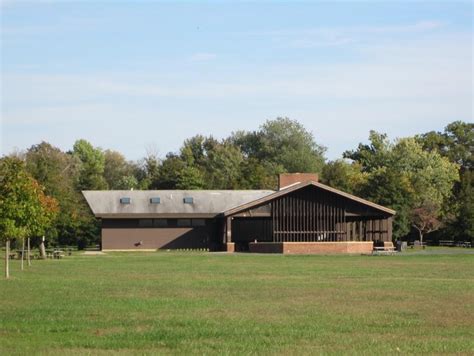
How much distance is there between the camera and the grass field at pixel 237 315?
53.6 ft

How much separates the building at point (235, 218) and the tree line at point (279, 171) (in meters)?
4.28

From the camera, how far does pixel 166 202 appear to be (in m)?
85.1

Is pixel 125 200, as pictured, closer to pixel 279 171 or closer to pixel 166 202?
pixel 166 202

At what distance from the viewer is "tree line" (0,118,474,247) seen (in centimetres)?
8119

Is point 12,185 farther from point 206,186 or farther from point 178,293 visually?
point 206,186

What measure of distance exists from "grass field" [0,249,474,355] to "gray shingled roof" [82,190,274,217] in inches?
1894

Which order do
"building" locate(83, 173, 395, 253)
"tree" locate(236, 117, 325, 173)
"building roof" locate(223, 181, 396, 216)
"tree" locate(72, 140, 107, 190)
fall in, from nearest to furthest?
"building roof" locate(223, 181, 396, 216) → "building" locate(83, 173, 395, 253) → "tree" locate(236, 117, 325, 173) → "tree" locate(72, 140, 107, 190)

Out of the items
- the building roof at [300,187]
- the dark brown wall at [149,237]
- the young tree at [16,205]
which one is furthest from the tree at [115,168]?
the young tree at [16,205]

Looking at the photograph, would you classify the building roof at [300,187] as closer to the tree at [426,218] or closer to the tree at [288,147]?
the tree at [426,218]

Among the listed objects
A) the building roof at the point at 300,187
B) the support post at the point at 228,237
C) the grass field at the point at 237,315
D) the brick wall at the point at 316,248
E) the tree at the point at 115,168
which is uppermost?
the tree at the point at 115,168

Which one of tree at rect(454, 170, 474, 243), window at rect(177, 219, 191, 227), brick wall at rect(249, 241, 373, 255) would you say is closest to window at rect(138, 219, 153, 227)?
window at rect(177, 219, 191, 227)

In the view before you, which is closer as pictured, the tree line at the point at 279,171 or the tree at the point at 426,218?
the tree line at the point at 279,171

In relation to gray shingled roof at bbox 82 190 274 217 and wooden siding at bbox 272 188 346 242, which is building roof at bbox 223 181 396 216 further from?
gray shingled roof at bbox 82 190 274 217

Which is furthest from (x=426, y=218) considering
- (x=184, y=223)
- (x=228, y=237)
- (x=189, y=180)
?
(x=189, y=180)
